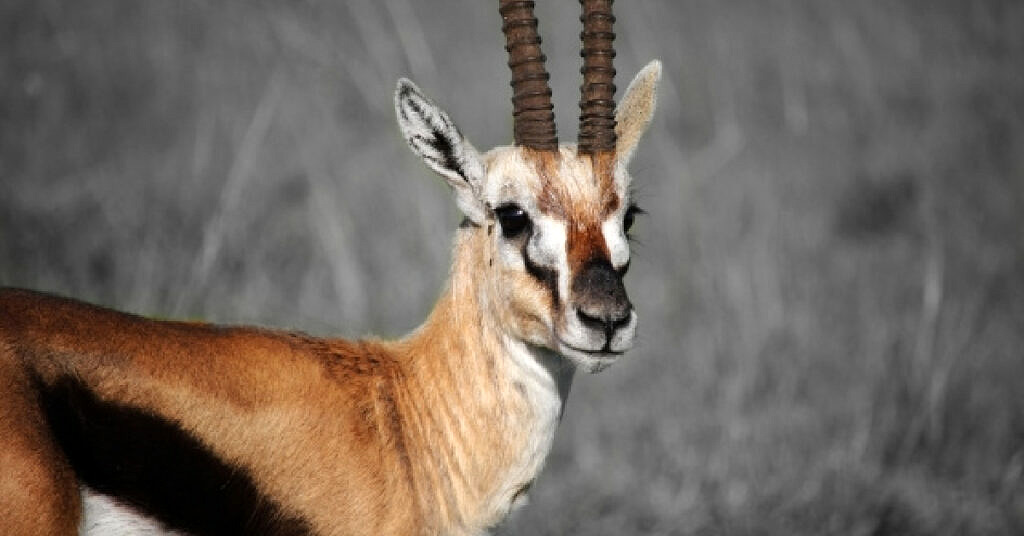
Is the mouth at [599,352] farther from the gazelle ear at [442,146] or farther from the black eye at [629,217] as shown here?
the gazelle ear at [442,146]

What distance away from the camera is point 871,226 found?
1612cm

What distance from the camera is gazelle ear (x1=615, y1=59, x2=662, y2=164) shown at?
23.4ft

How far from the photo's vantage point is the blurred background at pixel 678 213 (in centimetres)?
1059

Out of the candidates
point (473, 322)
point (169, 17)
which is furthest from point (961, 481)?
point (169, 17)

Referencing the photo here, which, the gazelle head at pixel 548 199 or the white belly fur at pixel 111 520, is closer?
the white belly fur at pixel 111 520

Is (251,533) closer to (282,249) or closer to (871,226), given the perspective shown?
(282,249)

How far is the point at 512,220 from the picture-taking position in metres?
6.58

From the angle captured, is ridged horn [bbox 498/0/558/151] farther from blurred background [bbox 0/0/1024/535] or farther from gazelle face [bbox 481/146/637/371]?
blurred background [bbox 0/0/1024/535]

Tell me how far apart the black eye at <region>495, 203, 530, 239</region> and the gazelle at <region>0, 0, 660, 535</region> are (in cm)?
1

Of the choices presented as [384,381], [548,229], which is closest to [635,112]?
[548,229]

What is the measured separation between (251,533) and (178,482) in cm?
46

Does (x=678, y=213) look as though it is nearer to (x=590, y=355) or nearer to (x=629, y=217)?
(x=629, y=217)

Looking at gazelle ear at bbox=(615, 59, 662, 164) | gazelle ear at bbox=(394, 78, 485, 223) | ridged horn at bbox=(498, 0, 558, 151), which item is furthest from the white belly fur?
gazelle ear at bbox=(615, 59, 662, 164)

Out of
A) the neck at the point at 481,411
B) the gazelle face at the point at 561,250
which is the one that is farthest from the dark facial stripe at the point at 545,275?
the neck at the point at 481,411
